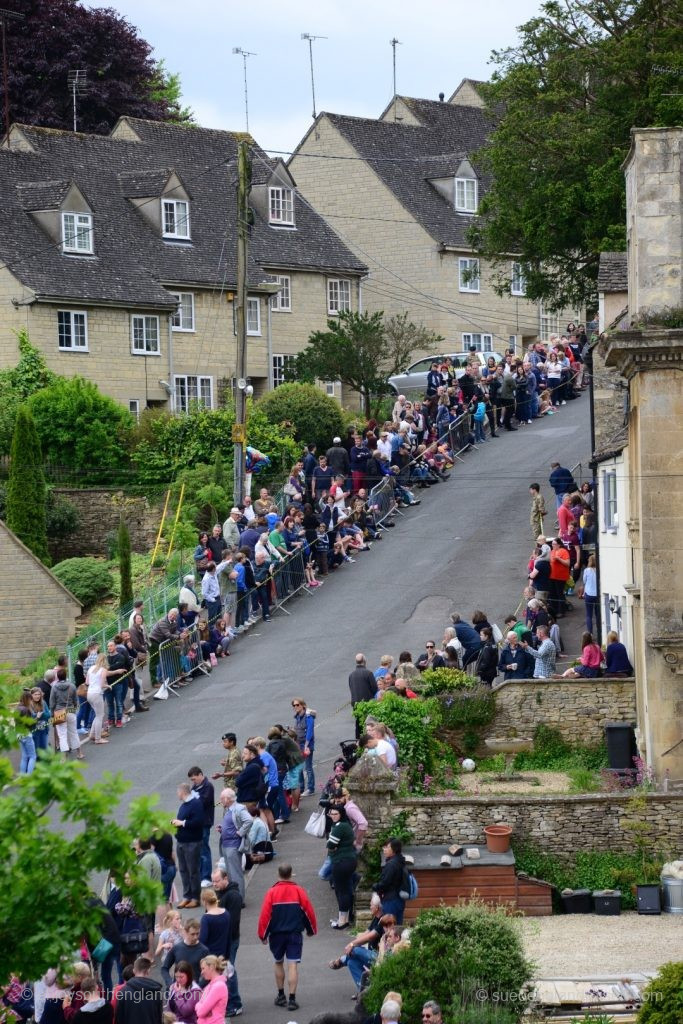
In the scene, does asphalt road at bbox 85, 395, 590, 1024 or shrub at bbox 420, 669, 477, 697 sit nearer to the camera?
asphalt road at bbox 85, 395, 590, 1024

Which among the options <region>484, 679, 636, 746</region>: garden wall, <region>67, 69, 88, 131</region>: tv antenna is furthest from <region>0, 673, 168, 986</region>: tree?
<region>67, 69, 88, 131</region>: tv antenna

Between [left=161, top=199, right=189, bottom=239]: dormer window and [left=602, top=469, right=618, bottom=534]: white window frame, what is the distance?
1131 inches

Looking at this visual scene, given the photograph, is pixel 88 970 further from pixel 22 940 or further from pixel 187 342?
pixel 187 342

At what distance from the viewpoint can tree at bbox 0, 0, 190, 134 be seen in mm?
66062

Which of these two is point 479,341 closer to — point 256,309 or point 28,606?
point 256,309

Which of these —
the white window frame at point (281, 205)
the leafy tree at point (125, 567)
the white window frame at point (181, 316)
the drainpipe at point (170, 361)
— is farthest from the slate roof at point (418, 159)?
the leafy tree at point (125, 567)

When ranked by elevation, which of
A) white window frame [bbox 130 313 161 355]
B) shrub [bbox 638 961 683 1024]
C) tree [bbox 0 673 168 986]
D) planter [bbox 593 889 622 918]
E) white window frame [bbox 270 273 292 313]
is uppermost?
white window frame [bbox 270 273 292 313]

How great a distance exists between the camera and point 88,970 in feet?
55.8

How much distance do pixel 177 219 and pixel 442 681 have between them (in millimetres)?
33141

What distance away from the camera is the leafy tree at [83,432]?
158ft

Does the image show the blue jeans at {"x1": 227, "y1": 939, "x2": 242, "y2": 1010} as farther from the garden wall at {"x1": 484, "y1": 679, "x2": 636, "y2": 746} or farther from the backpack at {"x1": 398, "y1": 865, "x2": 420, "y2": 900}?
the garden wall at {"x1": 484, "y1": 679, "x2": 636, "y2": 746}

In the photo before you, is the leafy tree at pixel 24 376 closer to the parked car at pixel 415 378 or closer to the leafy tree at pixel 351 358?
the leafy tree at pixel 351 358

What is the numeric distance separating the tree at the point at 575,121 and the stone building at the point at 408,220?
58.1ft

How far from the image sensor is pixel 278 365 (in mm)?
61312
